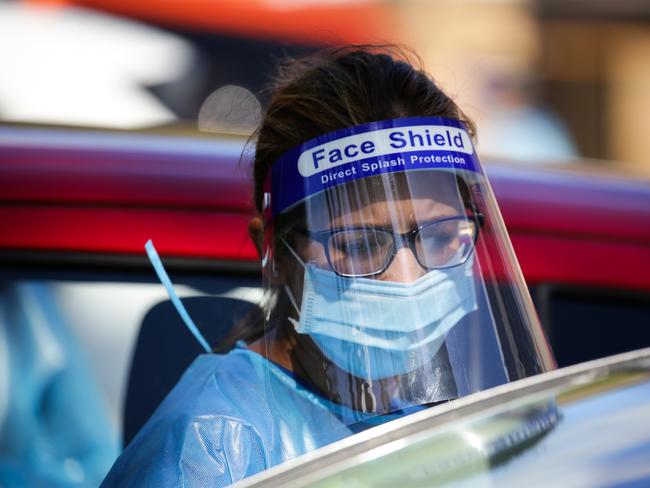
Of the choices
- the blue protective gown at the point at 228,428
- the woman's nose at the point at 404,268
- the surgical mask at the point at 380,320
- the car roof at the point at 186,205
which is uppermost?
the car roof at the point at 186,205

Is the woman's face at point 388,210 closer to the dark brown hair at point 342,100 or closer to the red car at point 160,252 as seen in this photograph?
the dark brown hair at point 342,100

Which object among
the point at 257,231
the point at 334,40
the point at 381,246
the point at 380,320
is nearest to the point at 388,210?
the point at 381,246

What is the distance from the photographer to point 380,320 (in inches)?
66.5

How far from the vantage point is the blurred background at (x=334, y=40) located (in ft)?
22.9

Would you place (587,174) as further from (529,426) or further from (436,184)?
(529,426)

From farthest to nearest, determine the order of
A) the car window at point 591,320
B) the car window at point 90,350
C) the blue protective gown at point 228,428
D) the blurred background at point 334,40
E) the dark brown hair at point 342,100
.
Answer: the blurred background at point 334,40, the car window at point 591,320, the car window at point 90,350, the dark brown hair at point 342,100, the blue protective gown at point 228,428

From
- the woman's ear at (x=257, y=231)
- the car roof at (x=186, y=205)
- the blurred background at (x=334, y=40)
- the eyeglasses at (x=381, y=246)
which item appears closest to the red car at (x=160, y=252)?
the car roof at (x=186, y=205)

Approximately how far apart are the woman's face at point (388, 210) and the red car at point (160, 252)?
0.50 meters

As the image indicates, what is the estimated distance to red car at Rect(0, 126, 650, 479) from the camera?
2457 mm

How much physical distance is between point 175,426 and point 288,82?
2.34ft

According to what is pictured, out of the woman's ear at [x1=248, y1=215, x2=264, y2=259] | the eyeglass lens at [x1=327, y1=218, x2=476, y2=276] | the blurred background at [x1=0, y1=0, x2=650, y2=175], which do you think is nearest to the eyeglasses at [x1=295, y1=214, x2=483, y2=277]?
the eyeglass lens at [x1=327, y1=218, x2=476, y2=276]

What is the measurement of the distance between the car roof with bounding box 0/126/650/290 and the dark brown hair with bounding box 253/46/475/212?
224 millimetres

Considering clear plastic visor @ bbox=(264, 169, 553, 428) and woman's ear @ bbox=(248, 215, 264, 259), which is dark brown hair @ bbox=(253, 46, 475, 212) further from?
clear plastic visor @ bbox=(264, 169, 553, 428)

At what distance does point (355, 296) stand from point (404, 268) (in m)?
0.09
